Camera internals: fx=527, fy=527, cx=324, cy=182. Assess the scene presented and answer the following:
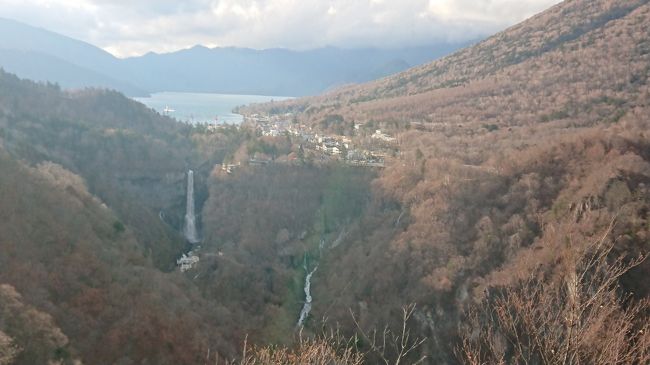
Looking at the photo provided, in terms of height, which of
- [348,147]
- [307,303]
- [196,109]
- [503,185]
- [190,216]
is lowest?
[307,303]

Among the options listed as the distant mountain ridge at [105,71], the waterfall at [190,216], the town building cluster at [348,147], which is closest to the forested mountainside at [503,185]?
the town building cluster at [348,147]

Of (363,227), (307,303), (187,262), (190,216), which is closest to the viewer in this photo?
(307,303)

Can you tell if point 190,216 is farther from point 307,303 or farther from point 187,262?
point 307,303

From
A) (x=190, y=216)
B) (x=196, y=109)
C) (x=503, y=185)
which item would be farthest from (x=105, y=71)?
(x=503, y=185)

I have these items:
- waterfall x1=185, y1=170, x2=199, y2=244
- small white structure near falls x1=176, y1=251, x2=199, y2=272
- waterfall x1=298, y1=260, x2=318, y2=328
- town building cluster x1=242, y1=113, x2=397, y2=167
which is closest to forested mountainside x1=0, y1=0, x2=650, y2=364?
waterfall x1=298, y1=260, x2=318, y2=328

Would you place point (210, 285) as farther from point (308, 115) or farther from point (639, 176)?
point (308, 115)

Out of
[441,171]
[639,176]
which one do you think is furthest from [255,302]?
[639,176]
